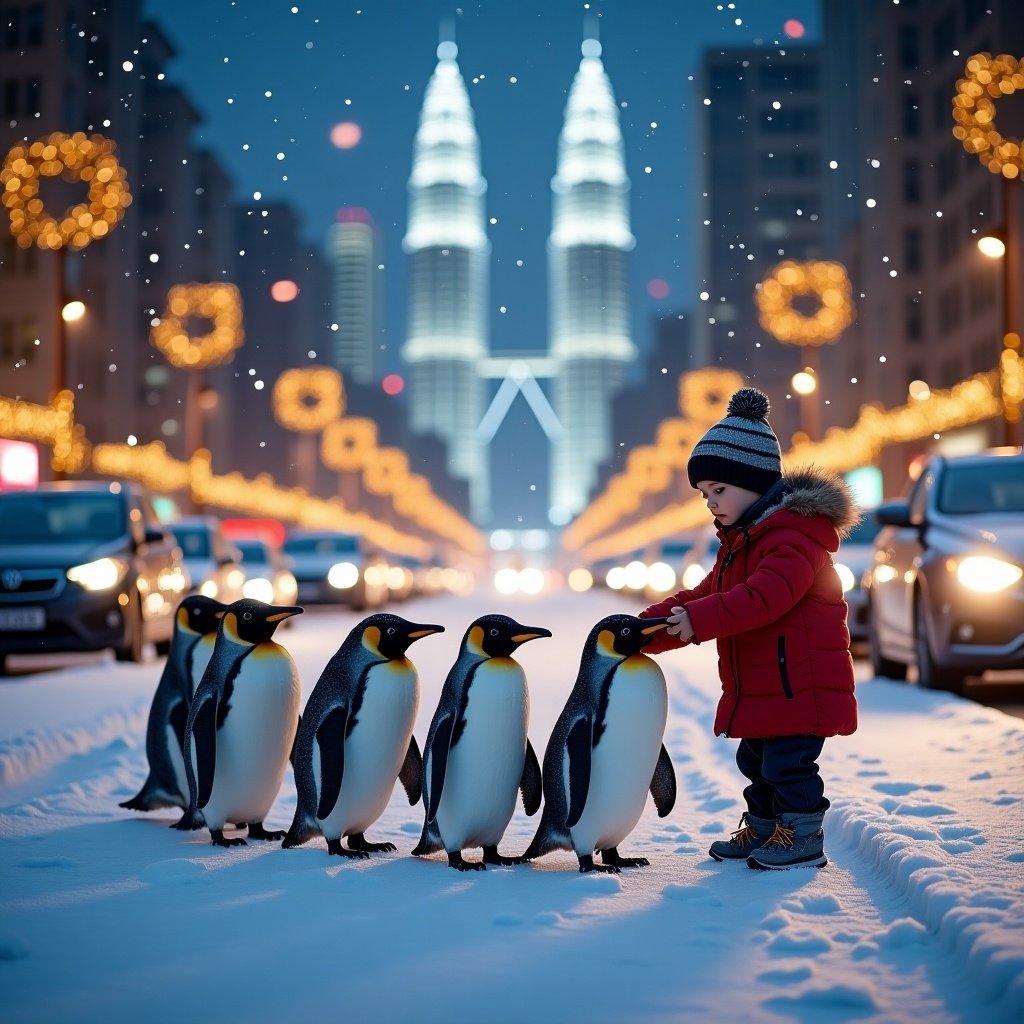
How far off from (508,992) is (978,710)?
21.3 ft

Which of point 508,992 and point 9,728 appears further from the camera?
point 9,728

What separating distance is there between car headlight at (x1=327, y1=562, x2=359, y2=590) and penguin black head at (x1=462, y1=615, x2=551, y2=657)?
23.0 m

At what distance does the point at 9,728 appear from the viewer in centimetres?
871

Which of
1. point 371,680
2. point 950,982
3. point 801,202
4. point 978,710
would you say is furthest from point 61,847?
point 801,202

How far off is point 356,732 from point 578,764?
2.59 ft

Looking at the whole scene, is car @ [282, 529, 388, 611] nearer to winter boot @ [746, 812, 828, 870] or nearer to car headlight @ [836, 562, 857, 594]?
car headlight @ [836, 562, 857, 594]

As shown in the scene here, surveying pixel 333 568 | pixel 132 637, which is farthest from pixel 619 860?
pixel 333 568

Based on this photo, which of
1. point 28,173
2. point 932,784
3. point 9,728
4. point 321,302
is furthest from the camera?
point 321,302

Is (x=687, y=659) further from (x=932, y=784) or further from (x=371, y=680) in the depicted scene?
(x=371, y=680)

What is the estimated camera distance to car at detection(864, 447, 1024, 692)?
1010 centimetres

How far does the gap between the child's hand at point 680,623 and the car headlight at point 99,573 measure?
9.21 meters

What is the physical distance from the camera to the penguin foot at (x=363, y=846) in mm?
5180

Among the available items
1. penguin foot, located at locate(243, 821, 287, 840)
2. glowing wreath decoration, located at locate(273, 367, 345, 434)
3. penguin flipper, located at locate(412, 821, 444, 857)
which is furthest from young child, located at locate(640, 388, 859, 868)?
glowing wreath decoration, located at locate(273, 367, 345, 434)

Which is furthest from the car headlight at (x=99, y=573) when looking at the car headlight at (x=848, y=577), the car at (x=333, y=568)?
the car at (x=333, y=568)
